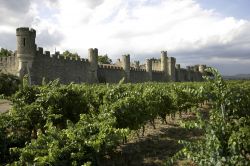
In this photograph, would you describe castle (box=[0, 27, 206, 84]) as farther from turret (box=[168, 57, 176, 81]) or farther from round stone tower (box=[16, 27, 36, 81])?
turret (box=[168, 57, 176, 81])

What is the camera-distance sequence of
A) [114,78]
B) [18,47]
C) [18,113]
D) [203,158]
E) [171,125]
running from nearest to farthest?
[203,158] → [18,113] → [171,125] → [18,47] → [114,78]

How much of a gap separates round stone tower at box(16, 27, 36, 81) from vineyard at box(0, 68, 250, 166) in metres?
18.3

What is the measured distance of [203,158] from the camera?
A: 6.30 m

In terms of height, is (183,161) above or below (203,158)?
below

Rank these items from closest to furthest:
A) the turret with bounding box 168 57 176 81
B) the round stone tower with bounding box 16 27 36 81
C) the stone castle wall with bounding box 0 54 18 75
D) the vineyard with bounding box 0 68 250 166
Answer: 1. the vineyard with bounding box 0 68 250 166
2. the round stone tower with bounding box 16 27 36 81
3. the stone castle wall with bounding box 0 54 18 75
4. the turret with bounding box 168 57 176 81

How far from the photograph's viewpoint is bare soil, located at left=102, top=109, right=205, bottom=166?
470 inches

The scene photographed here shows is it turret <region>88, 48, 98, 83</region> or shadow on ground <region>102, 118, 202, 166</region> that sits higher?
turret <region>88, 48, 98, 83</region>

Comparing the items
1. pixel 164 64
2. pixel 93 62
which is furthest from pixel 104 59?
pixel 93 62

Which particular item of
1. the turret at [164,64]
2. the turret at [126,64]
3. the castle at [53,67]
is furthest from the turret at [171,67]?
the turret at [126,64]

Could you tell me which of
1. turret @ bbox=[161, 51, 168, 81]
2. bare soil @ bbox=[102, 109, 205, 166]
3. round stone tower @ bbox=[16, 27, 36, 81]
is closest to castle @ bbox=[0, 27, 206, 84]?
round stone tower @ bbox=[16, 27, 36, 81]

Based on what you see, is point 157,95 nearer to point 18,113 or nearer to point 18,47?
point 18,113

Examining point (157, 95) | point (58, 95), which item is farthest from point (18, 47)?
point (58, 95)

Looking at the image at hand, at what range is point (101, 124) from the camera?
8.96m

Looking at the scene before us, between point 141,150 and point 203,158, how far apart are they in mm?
7163
